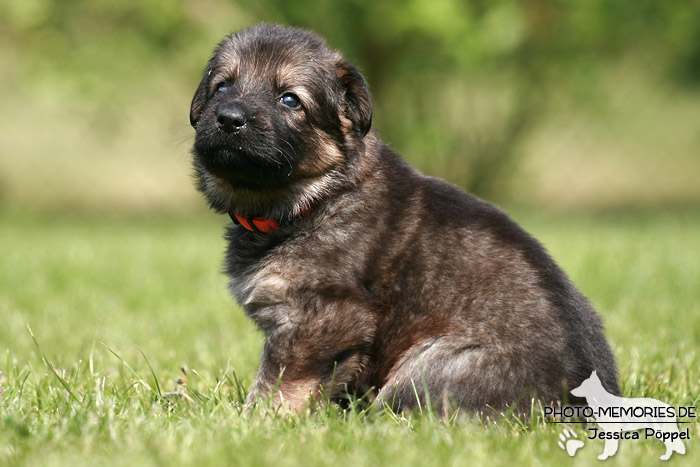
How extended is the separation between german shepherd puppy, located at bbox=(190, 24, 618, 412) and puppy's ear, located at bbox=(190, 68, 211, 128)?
98 mm

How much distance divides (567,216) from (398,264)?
12292 mm

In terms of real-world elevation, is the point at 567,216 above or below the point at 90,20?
below

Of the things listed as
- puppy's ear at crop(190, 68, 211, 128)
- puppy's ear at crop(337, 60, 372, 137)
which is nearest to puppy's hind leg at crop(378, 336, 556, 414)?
puppy's ear at crop(337, 60, 372, 137)

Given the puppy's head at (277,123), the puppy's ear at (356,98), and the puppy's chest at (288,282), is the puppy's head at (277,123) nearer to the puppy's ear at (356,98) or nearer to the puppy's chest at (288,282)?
the puppy's ear at (356,98)

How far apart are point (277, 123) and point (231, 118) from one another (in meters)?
0.24

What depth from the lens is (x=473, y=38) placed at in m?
12.3

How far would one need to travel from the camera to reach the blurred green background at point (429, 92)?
1398cm

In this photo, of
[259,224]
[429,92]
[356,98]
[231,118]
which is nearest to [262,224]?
[259,224]

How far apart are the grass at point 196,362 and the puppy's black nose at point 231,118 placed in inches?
46.0

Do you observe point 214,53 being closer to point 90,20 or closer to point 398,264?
point 398,264

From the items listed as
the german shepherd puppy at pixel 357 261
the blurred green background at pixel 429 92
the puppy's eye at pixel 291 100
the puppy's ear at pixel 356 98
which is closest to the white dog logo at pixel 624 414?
the german shepherd puppy at pixel 357 261

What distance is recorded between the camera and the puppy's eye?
12.4 feet

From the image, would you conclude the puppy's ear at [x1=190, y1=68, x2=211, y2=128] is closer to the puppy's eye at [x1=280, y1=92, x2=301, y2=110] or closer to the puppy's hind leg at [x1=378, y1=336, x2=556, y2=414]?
the puppy's eye at [x1=280, y1=92, x2=301, y2=110]

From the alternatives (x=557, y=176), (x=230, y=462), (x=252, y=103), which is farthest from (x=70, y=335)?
(x=557, y=176)
